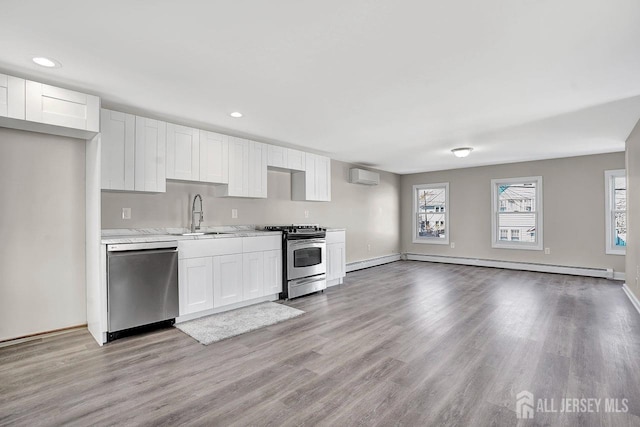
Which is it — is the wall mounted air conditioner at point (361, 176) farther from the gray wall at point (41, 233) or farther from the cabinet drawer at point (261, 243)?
the gray wall at point (41, 233)

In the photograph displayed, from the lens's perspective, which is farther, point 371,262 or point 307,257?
point 371,262

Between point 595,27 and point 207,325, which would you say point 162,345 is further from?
point 595,27

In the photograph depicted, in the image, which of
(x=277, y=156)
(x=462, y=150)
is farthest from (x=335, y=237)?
(x=462, y=150)

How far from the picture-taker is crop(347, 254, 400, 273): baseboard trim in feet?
22.5

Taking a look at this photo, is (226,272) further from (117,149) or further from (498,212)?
(498,212)

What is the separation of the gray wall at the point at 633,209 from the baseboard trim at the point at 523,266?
1.27m

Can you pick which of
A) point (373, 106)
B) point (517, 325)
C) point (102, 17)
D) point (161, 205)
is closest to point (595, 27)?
point (373, 106)

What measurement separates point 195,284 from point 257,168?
6.16ft

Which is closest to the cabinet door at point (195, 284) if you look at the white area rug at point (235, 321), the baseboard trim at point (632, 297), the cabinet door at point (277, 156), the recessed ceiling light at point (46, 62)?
the white area rug at point (235, 321)

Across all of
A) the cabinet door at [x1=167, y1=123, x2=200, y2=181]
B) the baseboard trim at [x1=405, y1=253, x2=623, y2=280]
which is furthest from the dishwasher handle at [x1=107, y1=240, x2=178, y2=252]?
the baseboard trim at [x1=405, y1=253, x2=623, y2=280]

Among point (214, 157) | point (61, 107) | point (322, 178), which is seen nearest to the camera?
point (61, 107)

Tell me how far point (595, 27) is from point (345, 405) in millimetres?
2882

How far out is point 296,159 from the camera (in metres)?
5.27

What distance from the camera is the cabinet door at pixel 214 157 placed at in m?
4.02
